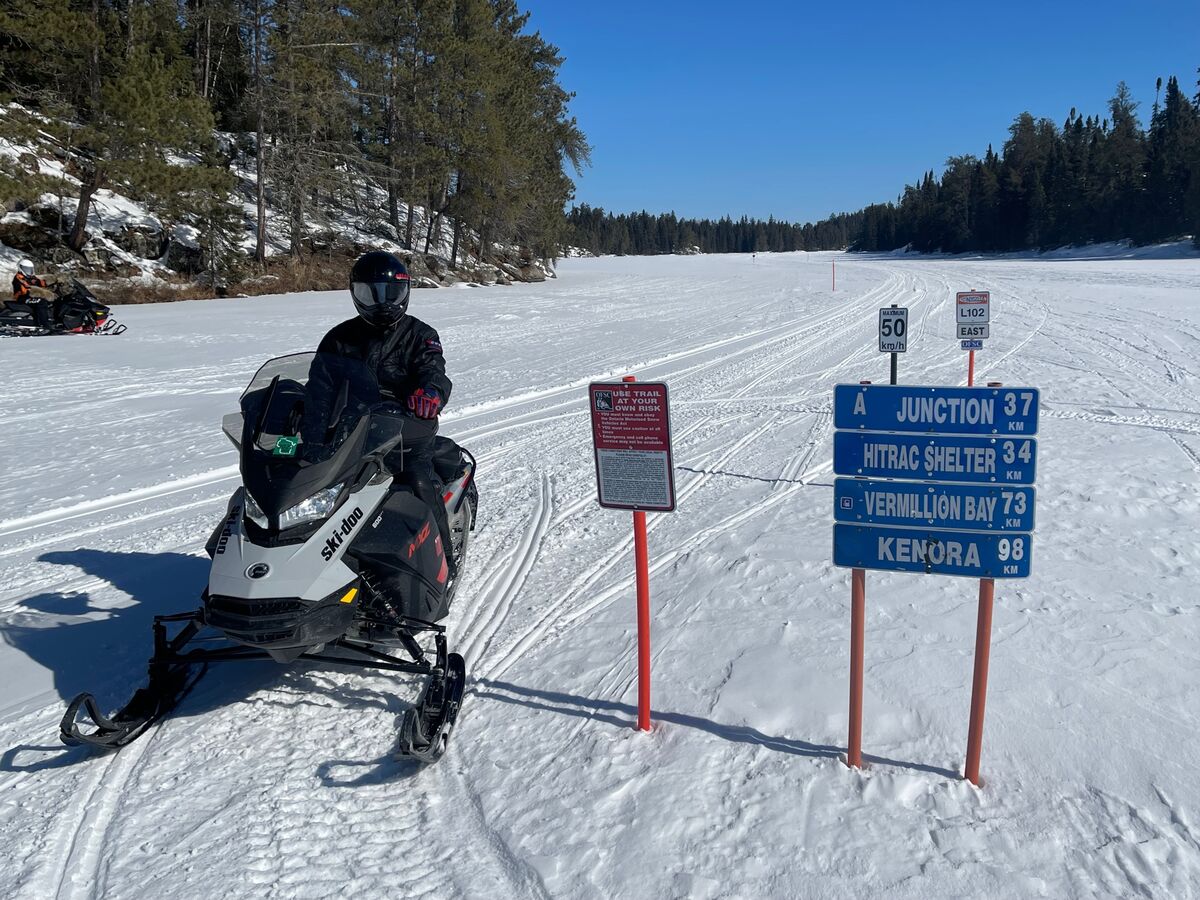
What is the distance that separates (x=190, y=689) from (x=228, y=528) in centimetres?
100

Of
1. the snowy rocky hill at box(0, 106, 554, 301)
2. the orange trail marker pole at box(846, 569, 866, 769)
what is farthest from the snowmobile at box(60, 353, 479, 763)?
the snowy rocky hill at box(0, 106, 554, 301)

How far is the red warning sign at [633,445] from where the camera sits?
331 cm

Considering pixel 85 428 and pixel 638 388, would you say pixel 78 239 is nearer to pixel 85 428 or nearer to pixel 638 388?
pixel 85 428

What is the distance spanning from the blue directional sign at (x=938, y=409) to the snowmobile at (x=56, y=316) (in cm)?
1890

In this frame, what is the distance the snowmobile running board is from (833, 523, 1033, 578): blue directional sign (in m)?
1.80

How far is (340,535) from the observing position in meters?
3.50

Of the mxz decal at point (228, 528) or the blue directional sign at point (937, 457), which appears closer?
the blue directional sign at point (937, 457)

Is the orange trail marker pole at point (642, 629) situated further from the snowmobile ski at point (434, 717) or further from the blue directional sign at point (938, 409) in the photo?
the blue directional sign at point (938, 409)

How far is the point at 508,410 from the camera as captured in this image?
10.8m

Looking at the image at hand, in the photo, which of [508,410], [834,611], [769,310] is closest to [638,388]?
[834,611]

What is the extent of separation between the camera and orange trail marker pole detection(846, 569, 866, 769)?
123 inches

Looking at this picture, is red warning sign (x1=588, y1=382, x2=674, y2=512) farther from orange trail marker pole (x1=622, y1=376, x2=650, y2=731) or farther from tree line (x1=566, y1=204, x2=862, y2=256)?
tree line (x1=566, y1=204, x2=862, y2=256)

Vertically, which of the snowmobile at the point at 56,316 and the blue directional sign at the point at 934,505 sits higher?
the snowmobile at the point at 56,316

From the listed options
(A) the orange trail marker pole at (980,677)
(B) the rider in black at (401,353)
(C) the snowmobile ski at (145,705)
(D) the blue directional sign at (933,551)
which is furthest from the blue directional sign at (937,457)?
(C) the snowmobile ski at (145,705)
